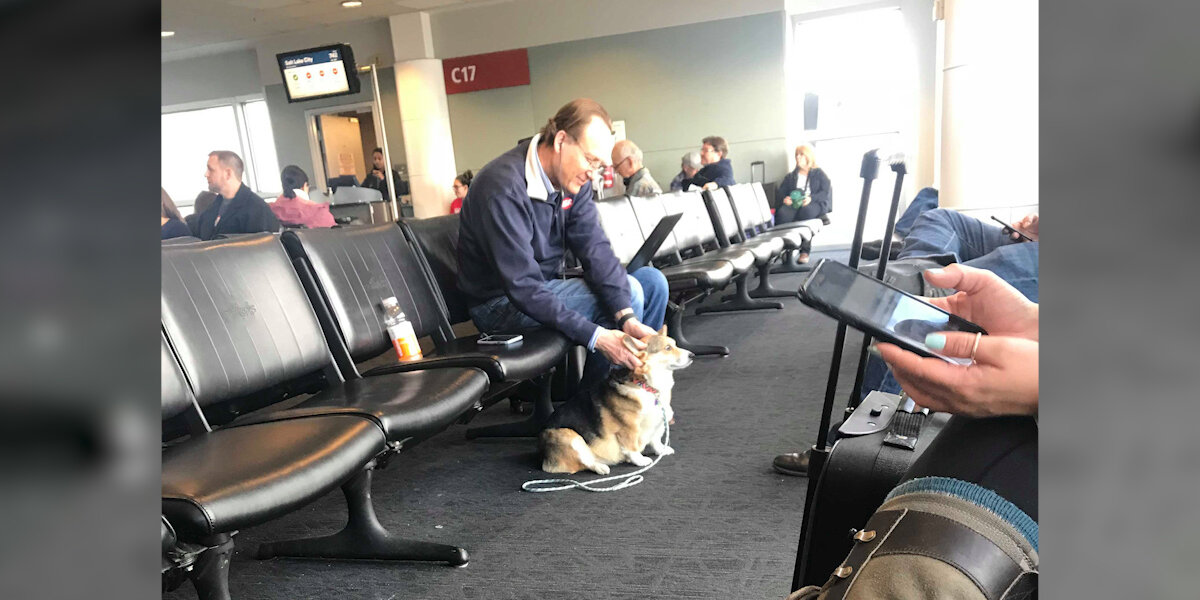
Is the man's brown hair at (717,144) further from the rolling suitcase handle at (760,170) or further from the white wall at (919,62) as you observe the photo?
the white wall at (919,62)

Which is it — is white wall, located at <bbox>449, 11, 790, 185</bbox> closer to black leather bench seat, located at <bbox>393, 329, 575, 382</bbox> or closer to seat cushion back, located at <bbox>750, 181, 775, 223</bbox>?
seat cushion back, located at <bbox>750, 181, 775, 223</bbox>

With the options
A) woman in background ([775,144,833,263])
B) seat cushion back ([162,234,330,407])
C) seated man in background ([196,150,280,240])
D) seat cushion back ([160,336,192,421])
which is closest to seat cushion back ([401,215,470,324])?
seat cushion back ([162,234,330,407])

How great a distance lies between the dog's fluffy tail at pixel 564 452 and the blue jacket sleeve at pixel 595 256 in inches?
27.6

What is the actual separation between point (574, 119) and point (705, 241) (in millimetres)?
3532

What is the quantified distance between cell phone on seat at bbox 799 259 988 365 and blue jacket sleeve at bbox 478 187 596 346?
84.3 inches

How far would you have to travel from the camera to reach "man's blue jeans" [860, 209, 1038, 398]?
84.2 inches

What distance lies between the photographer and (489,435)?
10.9 feet

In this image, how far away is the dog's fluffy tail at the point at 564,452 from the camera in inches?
110

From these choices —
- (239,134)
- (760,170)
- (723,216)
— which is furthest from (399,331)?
(239,134)

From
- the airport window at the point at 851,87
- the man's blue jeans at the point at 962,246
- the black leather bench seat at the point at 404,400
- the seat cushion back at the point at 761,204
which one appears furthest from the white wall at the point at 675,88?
the black leather bench seat at the point at 404,400
